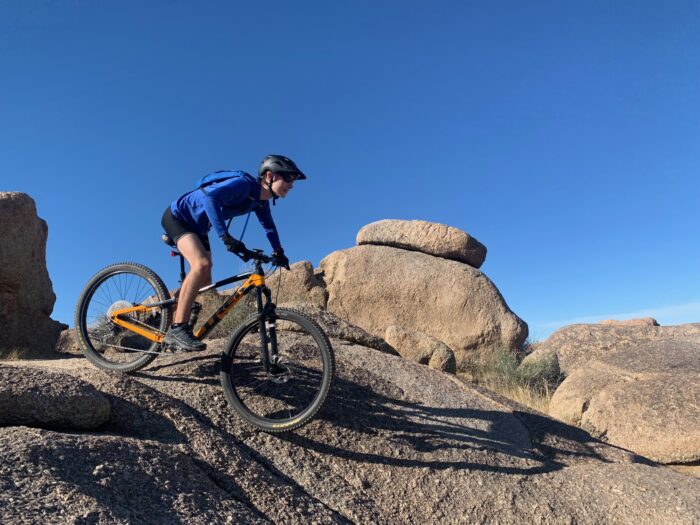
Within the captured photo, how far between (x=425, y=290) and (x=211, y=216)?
12.6 meters

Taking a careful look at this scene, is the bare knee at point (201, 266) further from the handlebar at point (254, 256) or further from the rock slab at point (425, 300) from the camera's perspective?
the rock slab at point (425, 300)

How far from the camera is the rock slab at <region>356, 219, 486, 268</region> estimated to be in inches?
725

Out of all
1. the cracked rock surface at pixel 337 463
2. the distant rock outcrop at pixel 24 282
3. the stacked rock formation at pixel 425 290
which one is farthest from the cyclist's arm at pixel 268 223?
the stacked rock formation at pixel 425 290

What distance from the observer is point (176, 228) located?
579 centimetres

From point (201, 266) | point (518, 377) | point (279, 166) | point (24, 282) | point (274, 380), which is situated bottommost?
point (274, 380)

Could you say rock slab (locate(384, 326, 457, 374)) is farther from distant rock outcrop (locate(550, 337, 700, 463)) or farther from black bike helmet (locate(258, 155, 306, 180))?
black bike helmet (locate(258, 155, 306, 180))

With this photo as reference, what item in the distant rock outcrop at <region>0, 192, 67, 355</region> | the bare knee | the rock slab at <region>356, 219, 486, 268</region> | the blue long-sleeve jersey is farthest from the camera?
the rock slab at <region>356, 219, 486, 268</region>

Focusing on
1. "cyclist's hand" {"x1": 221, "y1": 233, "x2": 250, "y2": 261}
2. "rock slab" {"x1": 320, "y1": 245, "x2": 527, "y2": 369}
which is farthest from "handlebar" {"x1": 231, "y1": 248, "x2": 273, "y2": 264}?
"rock slab" {"x1": 320, "y1": 245, "x2": 527, "y2": 369}

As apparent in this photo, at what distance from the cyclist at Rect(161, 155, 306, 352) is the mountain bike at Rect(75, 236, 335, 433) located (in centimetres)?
16

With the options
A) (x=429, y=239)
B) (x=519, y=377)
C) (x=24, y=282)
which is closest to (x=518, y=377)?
(x=519, y=377)

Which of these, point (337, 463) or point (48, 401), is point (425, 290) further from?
point (48, 401)

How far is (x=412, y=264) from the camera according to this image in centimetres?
1784

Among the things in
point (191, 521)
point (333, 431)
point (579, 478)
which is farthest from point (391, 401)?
point (191, 521)

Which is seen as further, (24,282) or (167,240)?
(24,282)
